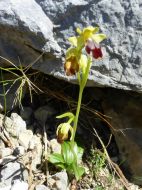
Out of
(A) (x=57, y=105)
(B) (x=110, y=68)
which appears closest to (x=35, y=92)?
(A) (x=57, y=105)

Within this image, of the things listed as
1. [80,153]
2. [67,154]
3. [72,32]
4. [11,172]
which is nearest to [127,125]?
[80,153]

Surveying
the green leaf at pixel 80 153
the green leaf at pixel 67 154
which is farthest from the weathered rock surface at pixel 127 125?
the green leaf at pixel 67 154

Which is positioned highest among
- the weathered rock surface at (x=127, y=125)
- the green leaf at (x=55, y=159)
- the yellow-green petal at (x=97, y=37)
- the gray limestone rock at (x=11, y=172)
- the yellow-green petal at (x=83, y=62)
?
the yellow-green petal at (x=97, y=37)

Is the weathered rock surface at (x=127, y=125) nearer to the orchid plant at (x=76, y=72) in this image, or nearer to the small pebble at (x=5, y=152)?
the orchid plant at (x=76, y=72)

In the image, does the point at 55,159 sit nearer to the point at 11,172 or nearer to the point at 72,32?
the point at 11,172

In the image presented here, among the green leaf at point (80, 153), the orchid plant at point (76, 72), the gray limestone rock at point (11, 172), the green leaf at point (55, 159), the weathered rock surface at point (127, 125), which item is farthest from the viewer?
the weathered rock surface at point (127, 125)

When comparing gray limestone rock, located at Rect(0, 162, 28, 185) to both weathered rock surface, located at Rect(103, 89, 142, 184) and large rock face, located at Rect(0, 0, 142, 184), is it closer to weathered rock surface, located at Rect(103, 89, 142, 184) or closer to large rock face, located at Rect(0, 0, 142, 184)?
large rock face, located at Rect(0, 0, 142, 184)

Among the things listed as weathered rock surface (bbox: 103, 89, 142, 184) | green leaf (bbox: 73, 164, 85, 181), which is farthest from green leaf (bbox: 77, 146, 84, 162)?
weathered rock surface (bbox: 103, 89, 142, 184)
